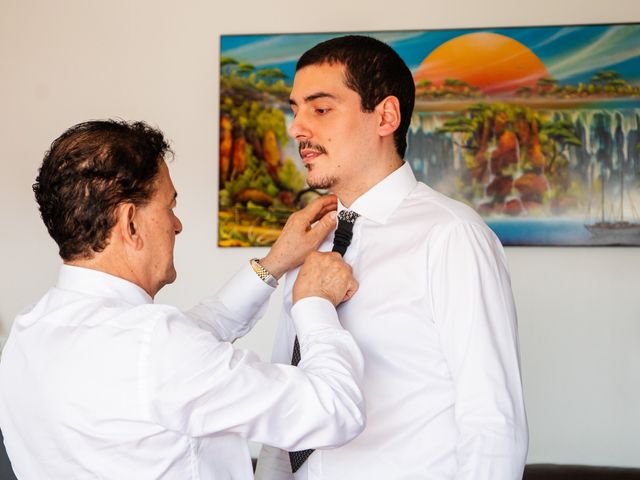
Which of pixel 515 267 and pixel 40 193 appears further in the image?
pixel 515 267

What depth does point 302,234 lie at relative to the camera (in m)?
1.95

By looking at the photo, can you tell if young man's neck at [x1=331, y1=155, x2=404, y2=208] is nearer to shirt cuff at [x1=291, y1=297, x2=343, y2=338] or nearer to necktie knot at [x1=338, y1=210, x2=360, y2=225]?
necktie knot at [x1=338, y1=210, x2=360, y2=225]

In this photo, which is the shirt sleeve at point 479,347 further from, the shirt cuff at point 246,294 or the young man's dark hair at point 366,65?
the shirt cuff at point 246,294

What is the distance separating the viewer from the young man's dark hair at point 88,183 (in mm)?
1391

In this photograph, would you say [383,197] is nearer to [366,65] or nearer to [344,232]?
[344,232]

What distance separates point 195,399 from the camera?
4.20 feet

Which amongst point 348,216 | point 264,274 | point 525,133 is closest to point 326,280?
point 348,216

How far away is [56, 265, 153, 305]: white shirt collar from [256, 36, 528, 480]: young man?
0.34m

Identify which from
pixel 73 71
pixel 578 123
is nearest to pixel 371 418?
pixel 578 123

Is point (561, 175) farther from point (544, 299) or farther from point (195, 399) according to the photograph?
point (195, 399)

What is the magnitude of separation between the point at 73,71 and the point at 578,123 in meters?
2.42

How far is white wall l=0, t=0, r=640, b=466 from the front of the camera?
11.5 ft

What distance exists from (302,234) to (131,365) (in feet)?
2.45

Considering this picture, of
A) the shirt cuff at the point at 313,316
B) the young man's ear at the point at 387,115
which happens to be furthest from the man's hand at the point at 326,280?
the young man's ear at the point at 387,115
